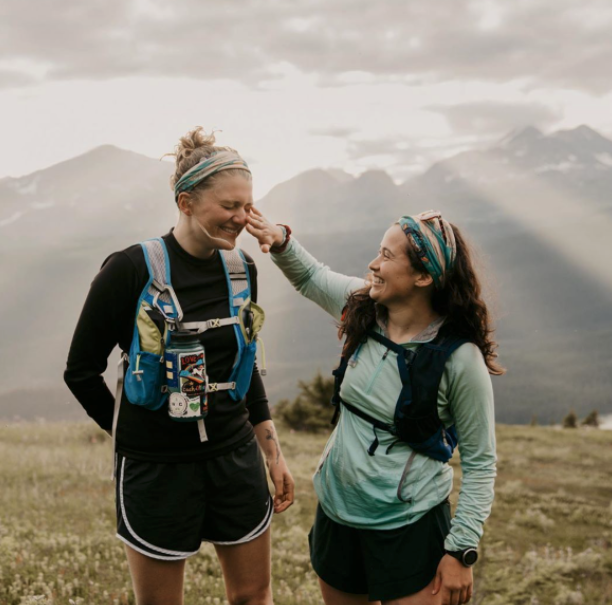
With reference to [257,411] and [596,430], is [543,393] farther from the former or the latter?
[257,411]

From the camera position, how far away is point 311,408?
20516 millimetres

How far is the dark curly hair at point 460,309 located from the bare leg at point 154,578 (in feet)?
5.40

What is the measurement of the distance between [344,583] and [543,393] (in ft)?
667

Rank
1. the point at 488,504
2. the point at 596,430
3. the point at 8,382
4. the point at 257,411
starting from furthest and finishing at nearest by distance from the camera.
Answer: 1. the point at 8,382
2. the point at 596,430
3. the point at 257,411
4. the point at 488,504

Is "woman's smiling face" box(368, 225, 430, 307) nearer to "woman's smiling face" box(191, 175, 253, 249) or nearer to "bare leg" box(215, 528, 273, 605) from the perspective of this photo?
"woman's smiling face" box(191, 175, 253, 249)

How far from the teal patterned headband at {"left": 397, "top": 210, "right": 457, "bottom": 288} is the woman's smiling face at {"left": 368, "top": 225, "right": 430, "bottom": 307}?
63mm

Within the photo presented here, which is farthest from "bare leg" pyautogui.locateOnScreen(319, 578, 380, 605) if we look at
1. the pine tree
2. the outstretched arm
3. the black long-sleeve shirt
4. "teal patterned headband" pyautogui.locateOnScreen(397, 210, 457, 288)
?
the pine tree

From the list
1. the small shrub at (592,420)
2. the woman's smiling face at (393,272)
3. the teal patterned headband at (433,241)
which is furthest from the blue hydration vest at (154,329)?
the small shrub at (592,420)

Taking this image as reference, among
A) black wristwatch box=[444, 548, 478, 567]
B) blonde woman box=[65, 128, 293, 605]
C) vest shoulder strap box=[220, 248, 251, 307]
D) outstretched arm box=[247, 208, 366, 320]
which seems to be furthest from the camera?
outstretched arm box=[247, 208, 366, 320]

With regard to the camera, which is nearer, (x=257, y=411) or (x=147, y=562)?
(x=147, y=562)

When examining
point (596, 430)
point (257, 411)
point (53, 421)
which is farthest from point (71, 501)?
point (596, 430)

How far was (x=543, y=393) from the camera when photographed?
192 metres

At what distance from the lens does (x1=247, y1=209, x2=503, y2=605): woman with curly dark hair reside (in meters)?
3.43

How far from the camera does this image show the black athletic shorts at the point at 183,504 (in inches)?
143
